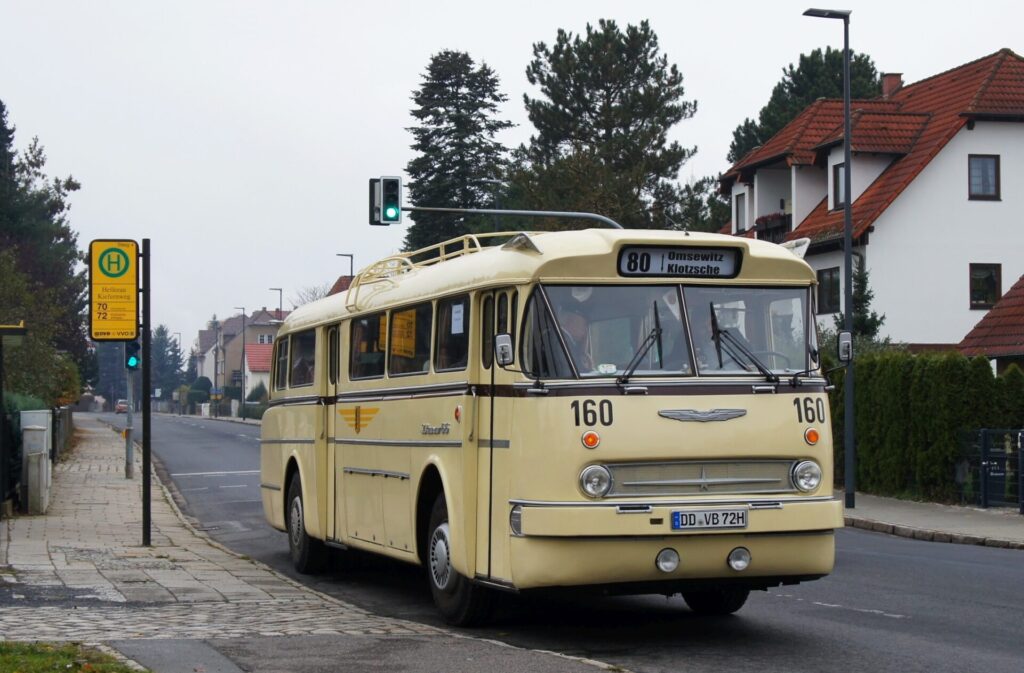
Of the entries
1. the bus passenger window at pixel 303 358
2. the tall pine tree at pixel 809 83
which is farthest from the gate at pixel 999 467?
the tall pine tree at pixel 809 83

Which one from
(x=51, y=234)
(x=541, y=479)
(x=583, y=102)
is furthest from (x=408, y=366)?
(x=51, y=234)

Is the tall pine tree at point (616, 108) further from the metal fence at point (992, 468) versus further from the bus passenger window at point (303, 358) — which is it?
the bus passenger window at point (303, 358)

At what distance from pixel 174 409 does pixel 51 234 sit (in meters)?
103

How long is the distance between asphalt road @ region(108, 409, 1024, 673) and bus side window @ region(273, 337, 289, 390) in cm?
208

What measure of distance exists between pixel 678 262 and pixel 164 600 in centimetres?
550

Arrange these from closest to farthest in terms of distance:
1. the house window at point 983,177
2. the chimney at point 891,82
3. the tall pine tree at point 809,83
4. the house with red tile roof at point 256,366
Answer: the house window at point 983,177 → the chimney at point 891,82 → the tall pine tree at point 809,83 → the house with red tile roof at point 256,366

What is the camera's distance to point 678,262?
10.9 meters

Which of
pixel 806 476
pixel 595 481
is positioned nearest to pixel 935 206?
pixel 806 476

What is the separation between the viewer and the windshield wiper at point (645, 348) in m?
10.5

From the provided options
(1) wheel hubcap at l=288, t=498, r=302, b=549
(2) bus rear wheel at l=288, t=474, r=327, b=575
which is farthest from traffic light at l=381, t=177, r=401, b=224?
(1) wheel hubcap at l=288, t=498, r=302, b=549

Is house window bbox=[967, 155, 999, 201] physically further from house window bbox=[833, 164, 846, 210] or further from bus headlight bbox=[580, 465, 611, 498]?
bus headlight bbox=[580, 465, 611, 498]

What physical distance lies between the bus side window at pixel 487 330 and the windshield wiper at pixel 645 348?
1.17 metres

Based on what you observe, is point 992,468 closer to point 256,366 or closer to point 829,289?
point 829,289

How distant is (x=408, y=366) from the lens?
13195 millimetres
